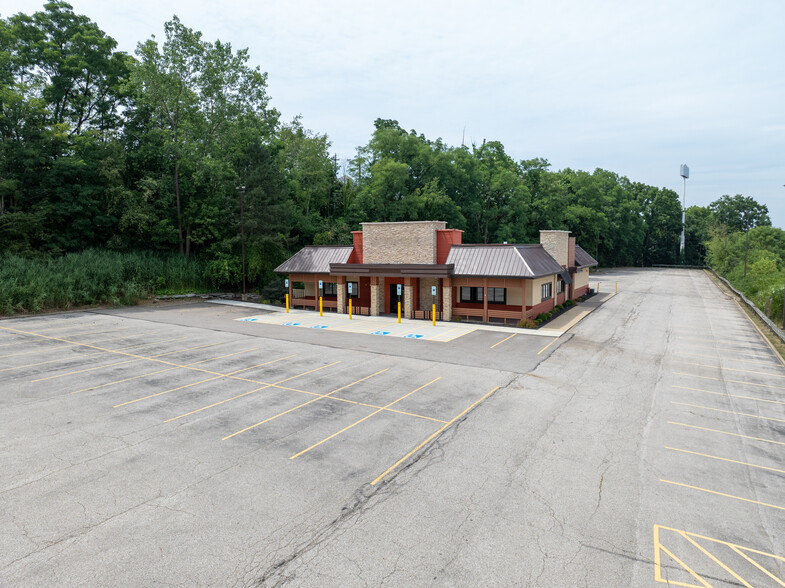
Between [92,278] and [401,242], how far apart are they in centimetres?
2563

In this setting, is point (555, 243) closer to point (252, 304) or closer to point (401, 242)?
point (401, 242)

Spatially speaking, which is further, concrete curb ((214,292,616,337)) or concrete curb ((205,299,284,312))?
concrete curb ((205,299,284,312))

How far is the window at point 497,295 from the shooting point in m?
32.1

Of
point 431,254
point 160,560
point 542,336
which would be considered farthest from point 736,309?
point 160,560

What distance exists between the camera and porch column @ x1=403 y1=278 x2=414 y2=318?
33.9 metres

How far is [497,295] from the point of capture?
32.4 metres

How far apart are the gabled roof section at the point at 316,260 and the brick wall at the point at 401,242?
91.3 inches

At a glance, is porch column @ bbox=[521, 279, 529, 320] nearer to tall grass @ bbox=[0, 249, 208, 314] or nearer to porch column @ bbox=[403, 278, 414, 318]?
Answer: porch column @ bbox=[403, 278, 414, 318]

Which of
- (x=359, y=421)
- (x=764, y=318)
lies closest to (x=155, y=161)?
(x=359, y=421)

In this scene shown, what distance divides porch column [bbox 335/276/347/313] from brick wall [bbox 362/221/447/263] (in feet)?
9.19

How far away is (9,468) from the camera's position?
10602 millimetres

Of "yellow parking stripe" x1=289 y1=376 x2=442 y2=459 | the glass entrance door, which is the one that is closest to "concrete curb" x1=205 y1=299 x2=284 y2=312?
the glass entrance door

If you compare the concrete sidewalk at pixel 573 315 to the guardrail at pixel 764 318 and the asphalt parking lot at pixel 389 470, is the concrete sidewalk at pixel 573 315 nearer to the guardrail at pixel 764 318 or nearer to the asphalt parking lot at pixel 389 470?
the asphalt parking lot at pixel 389 470

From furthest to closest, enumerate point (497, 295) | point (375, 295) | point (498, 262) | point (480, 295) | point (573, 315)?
point (573, 315)
point (375, 295)
point (480, 295)
point (497, 295)
point (498, 262)
